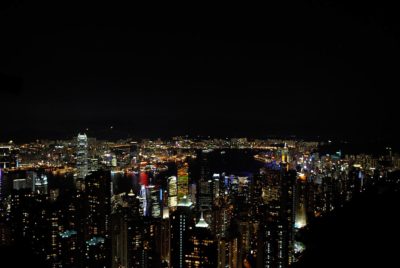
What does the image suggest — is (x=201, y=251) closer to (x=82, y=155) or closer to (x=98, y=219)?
(x=98, y=219)


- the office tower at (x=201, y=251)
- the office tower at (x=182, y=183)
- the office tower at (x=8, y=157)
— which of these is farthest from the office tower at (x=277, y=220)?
the office tower at (x=8, y=157)

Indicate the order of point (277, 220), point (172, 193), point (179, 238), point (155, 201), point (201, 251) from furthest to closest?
1. point (172, 193)
2. point (155, 201)
3. point (277, 220)
4. point (179, 238)
5. point (201, 251)

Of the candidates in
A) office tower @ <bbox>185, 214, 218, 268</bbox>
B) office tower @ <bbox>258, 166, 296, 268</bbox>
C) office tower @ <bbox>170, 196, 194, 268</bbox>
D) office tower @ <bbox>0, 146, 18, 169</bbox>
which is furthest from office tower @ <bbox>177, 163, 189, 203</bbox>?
office tower @ <bbox>0, 146, 18, 169</bbox>

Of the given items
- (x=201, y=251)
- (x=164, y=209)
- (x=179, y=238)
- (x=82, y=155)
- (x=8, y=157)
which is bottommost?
(x=164, y=209)

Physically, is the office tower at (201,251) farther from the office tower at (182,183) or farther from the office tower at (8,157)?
the office tower at (8,157)

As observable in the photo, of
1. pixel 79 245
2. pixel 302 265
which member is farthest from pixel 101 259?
pixel 302 265

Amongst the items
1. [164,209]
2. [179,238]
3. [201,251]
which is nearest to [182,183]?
[164,209]
